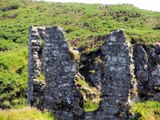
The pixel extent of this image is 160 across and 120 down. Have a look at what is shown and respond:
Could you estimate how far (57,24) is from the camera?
5012cm

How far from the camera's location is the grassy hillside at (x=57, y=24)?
3450 centimetres

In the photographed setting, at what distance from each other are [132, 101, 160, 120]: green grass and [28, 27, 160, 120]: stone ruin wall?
0.35 metres

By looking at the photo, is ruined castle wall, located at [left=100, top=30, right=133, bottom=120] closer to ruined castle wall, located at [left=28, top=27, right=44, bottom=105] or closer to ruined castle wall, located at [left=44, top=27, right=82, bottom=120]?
ruined castle wall, located at [left=44, top=27, right=82, bottom=120]

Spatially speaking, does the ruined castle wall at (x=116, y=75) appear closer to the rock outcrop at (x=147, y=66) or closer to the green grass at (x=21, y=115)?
the green grass at (x=21, y=115)

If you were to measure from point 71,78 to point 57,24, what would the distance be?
1207 inches

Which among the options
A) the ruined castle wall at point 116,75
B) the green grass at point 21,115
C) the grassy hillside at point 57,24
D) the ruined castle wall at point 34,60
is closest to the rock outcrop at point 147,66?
the grassy hillside at point 57,24

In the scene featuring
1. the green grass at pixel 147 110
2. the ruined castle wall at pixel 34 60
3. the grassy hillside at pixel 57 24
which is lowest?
the grassy hillside at pixel 57 24

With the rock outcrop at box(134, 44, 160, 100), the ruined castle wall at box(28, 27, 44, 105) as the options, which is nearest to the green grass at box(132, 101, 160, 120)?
the ruined castle wall at box(28, 27, 44, 105)

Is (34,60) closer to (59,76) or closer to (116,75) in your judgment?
(59,76)

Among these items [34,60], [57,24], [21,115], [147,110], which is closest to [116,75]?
[147,110]

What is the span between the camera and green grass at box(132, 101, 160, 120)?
18328mm

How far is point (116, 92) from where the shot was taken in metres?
19.2

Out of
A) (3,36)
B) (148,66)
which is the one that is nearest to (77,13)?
(3,36)

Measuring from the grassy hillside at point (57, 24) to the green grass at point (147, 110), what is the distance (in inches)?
403
